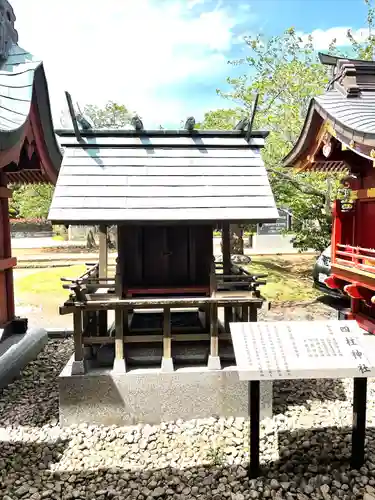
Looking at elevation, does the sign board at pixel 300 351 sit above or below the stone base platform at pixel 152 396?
above

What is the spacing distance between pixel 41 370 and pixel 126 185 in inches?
150

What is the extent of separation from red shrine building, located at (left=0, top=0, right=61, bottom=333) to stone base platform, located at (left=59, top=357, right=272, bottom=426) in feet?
9.26

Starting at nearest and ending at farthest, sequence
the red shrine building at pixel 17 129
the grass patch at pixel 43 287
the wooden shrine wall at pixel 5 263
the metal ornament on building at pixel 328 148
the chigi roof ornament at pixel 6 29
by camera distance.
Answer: the red shrine building at pixel 17 129, the chigi roof ornament at pixel 6 29, the wooden shrine wall at pixel 5 263, the metal ornament on building at pixel 328 148, the grass patch at pixel 43 287

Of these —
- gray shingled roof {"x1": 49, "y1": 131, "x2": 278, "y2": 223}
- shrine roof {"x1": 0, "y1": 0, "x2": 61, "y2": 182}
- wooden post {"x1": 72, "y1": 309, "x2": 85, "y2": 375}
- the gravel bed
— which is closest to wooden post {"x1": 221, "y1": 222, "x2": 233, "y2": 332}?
gray shingled roof {"x1": 49, "y1": 131, "x2": 278, "y2": 223}

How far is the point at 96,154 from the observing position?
18.3ft

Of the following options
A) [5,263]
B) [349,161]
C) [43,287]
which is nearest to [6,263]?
[5,263]

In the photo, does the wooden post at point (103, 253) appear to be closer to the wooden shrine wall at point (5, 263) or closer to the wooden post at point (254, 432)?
the wooden shrine wall at point (5, 263)

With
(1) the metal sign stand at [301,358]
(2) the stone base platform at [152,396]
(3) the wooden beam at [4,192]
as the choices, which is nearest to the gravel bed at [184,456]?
(2) the stone base platform at [152,396]

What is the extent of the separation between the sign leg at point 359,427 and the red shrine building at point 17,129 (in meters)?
4.77

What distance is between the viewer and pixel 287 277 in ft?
48.9

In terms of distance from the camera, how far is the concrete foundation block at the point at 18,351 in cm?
609

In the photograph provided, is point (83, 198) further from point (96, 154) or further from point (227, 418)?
point (227, 418)

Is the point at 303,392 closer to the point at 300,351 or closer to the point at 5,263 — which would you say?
the point at 300,351

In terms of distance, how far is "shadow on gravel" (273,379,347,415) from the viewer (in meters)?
5.48
